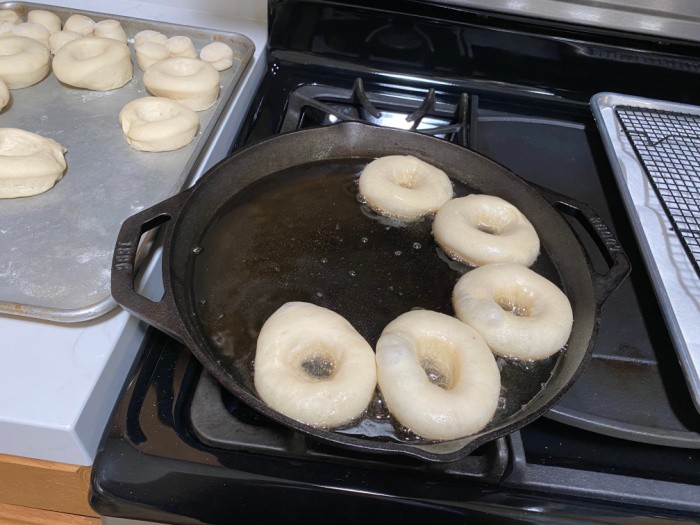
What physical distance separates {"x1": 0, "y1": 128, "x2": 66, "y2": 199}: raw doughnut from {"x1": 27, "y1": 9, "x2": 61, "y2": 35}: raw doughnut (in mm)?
419

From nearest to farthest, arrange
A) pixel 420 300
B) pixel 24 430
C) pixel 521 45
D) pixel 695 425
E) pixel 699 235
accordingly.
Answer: pixel 24 430 → pixel 695 425 → pixel 420 300 → pixel 699 235 → pixel 521 45

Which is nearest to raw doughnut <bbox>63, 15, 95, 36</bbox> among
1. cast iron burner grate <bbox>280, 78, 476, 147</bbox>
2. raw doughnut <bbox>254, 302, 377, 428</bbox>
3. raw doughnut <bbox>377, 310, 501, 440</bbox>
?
cast iron burner grate <bbox>280, 78, 476, 147</bbox>

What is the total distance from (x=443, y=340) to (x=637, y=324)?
34cm

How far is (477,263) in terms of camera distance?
91cm

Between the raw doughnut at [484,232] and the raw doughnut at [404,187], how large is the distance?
0.03 m

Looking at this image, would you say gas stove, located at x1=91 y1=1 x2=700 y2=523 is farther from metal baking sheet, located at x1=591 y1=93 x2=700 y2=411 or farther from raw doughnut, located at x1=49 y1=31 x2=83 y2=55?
raw doughnut, located at x1=49 y1=31 x2=83 y2=55

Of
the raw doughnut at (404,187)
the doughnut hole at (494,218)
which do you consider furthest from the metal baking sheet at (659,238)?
the raw doughnut at (404,187)

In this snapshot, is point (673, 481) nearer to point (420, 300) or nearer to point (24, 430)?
point (420, 300)

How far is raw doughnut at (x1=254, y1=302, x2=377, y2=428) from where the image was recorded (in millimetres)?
663

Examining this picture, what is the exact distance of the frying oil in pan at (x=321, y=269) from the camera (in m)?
0.76

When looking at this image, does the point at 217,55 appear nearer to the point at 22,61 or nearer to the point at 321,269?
the point at 22,61

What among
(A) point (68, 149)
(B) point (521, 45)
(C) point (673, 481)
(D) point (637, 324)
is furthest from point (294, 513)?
(B) point (521, 45)

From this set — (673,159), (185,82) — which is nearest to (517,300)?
(673,159)

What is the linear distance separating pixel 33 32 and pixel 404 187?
2.89 feet
